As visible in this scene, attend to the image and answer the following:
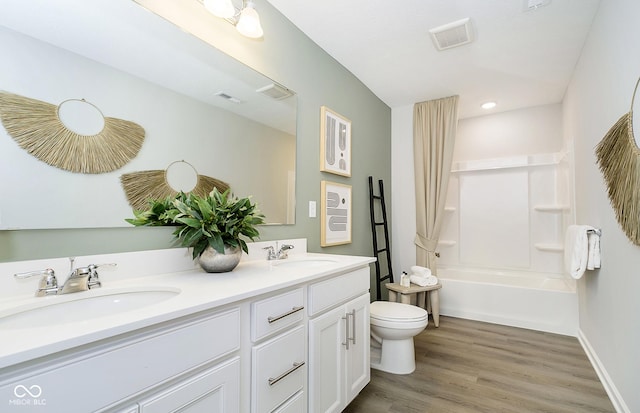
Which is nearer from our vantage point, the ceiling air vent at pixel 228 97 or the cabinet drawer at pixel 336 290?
the cabinet drawer at pixel 336 290

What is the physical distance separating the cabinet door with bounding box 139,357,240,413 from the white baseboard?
6.29ft

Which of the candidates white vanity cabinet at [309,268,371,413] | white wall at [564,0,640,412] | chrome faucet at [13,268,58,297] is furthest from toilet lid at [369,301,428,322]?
chrome faucet at [13,268,58,297]

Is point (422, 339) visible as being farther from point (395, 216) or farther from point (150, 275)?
point (150, 275)

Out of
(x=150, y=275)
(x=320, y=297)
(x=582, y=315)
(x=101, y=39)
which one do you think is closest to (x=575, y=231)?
(x=582, y=315)

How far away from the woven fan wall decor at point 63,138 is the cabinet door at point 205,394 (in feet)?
2.55

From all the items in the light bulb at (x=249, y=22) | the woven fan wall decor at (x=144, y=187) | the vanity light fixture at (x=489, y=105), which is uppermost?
the vanity light fixture at (x=489, y=105)

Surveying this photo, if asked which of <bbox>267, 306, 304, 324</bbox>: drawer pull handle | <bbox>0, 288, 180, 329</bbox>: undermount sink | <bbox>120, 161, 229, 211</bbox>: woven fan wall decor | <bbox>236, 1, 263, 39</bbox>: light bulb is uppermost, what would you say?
<bbox>236, 1, 263, 39</bbox>: light bulb

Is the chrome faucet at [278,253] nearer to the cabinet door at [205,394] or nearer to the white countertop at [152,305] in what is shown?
the white countertop at [152,305]

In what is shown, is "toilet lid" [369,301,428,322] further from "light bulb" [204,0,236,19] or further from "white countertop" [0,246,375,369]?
"light bulb" [204,0,236,19]

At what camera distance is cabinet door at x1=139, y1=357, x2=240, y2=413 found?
0.73 m

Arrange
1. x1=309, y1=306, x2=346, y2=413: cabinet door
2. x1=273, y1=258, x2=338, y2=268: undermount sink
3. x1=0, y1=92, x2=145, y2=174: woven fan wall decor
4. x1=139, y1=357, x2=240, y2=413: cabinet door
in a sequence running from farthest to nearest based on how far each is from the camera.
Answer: x1=273, y1=258, x2=338, y2=268: undermount sink
x1=309, y1=306, x2=346, y2=413: cabinet door
x1=0, y1=92, x2=145, y2=174: woven fan wall decor
x1=139, y1=357, x2=240, y2=413: cabinet door

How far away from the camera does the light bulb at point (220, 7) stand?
139 centimetres

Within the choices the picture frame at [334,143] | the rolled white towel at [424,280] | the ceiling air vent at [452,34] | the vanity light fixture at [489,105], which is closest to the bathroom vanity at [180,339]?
the picture frame at [334,143]

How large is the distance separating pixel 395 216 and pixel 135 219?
2.80m
